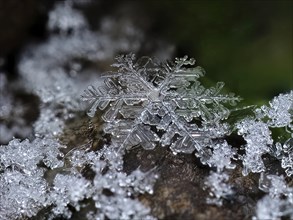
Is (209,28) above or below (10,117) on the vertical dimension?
above

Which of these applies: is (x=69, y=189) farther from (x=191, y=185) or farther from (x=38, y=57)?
(x=38, y=57)

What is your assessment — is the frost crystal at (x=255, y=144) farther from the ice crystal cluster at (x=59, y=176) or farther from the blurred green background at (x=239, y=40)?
the blurred green background at (x=239, y=40)

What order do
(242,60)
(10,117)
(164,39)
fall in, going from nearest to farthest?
1. (10,117)
2. (242,60)
3. (164,39)

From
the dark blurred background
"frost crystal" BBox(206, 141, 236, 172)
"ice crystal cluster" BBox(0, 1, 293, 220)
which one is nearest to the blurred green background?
the dark blurred background

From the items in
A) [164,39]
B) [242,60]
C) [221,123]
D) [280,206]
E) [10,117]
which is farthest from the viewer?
[164,39]

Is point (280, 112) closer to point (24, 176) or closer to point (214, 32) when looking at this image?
point (24, 176)

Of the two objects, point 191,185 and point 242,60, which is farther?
point 242,60

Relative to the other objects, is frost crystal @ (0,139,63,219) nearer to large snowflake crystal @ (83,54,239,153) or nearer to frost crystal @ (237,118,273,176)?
large snowflake crystal @ (83,54,239,153)

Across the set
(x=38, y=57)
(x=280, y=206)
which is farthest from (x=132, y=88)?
(x=38, y=57)
